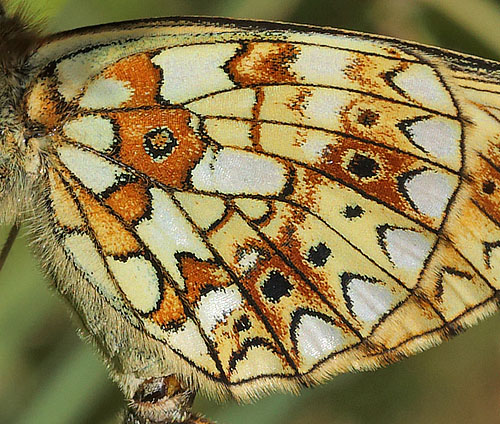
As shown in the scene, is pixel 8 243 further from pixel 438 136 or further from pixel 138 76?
pixel 438 136

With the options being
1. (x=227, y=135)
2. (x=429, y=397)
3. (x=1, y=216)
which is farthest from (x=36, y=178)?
(x=429, y=397)

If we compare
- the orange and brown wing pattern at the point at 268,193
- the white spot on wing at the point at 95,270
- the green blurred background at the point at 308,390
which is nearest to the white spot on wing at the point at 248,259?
the orange and brown wing pattern at the point at 268,193

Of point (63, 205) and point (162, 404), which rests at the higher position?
point (63, 205)

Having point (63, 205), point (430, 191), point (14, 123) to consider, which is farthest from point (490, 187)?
point (14, 123)

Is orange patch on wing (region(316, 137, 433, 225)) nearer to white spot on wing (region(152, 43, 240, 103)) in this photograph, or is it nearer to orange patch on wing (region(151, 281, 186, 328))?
white spot on wing (region(152, 43, 240, 103))

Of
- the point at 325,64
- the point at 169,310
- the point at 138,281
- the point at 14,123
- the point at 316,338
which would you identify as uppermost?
the point at 14,123
